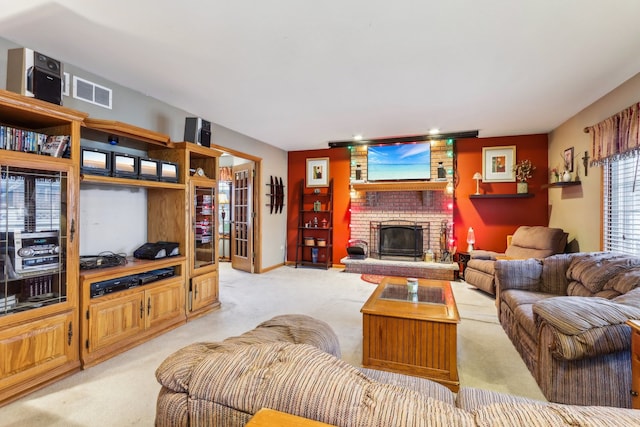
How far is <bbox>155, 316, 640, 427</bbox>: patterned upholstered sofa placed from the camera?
60 cm

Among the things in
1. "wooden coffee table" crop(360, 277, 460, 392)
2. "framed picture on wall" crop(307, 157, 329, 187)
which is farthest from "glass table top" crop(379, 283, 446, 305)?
"framed picture on wall" crop(307, 157, 329, 187)

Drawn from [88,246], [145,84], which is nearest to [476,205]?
[145,84]

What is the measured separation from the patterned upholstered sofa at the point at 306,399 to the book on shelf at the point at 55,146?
2250mm

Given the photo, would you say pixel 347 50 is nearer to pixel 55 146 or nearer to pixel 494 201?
pixel 55 146

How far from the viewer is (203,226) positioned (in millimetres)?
3668

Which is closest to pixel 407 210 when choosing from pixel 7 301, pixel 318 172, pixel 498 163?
pixel 498 163

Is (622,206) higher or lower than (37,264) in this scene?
higher

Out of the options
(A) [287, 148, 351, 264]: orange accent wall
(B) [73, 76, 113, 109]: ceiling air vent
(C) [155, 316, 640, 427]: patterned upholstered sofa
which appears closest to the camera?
(C) [155, 316, 640, 427]: patterned upholstered sofa

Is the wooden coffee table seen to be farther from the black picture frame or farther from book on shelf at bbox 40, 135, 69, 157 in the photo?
the black picture frame

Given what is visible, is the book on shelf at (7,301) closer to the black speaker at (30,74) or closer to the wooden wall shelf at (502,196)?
the black speaker at (30,74)

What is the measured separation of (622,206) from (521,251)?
1.35 m

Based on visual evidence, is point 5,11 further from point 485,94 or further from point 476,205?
point 476,205

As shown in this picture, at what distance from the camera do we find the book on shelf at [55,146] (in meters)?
2.26

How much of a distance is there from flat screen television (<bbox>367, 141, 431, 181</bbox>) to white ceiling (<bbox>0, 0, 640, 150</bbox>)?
178 centimetres
